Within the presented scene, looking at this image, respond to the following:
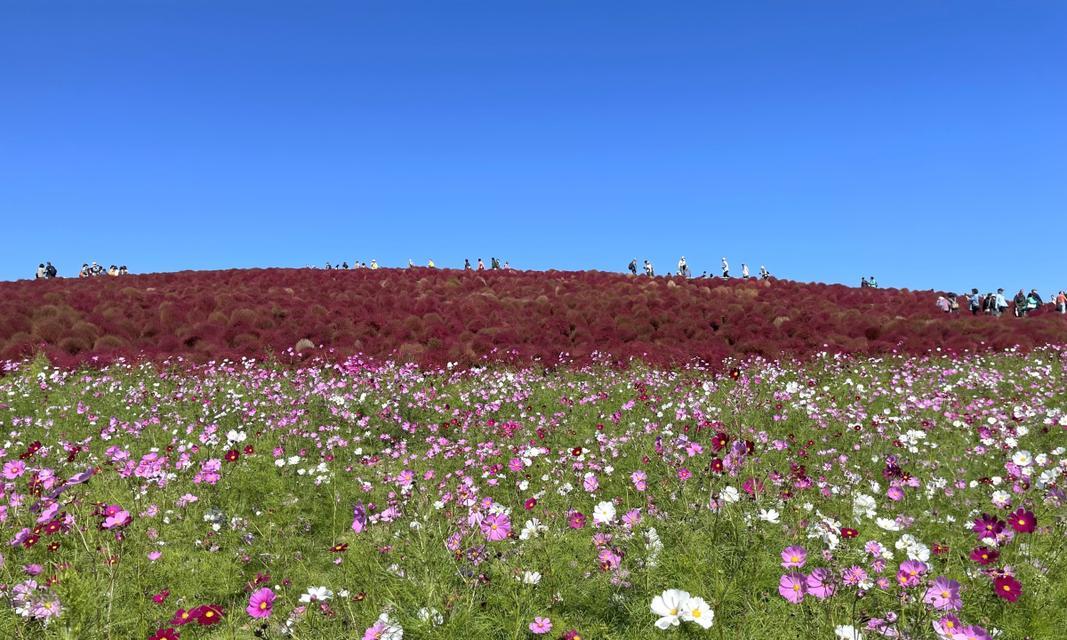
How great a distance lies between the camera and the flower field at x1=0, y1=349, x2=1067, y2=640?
10.1 feet

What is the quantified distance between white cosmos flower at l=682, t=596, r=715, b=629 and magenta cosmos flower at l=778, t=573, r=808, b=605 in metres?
0.31

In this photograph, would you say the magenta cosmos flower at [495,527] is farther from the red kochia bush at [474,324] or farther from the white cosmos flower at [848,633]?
the red kochia bush at [474,324]

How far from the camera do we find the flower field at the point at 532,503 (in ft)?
10.1

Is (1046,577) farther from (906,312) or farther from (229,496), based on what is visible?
(906,312)

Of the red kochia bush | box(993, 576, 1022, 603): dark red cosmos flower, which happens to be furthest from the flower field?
the red kochia bush

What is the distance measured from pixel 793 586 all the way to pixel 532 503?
2.27 metres

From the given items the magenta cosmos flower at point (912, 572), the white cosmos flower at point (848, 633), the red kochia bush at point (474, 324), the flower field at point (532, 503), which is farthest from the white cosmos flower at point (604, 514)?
the red kochia bush at point (474, 324)

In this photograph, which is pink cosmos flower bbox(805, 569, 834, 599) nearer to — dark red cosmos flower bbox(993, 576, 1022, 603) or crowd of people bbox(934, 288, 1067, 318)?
dark red cosmos flower bbox(993, 576, 1022, 603)

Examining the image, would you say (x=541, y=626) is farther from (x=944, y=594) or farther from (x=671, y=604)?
(x=944, y=594)

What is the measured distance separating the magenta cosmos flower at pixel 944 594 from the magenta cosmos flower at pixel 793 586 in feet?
1.63

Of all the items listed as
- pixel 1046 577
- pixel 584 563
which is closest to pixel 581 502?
pixel 584 563

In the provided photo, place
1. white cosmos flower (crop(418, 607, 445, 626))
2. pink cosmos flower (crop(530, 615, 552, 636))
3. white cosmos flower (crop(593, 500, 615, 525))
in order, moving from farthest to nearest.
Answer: white cosmos flower (crop(593, 500, 615, 525)), white cosmos flower (crop(418, 607, 445, 626)), pink cosmos flower (crop(530, 615, 552, 636))

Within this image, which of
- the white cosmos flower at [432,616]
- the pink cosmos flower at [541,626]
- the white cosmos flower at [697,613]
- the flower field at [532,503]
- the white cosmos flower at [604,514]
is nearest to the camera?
the white cosmos flower at [697,613]

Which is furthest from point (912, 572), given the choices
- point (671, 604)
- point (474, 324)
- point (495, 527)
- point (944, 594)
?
point (474, 324)
